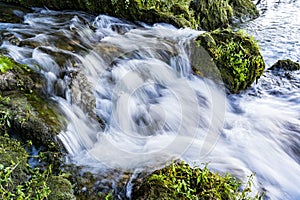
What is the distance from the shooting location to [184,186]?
113 inches

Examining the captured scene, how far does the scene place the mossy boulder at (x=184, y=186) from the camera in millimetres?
2828

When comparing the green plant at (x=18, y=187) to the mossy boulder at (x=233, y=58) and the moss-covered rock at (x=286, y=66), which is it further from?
the moss-covered rock at (x=286, y=66)

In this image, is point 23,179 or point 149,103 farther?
point 149,103

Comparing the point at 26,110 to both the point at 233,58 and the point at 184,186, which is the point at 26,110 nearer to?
the point at 184,186

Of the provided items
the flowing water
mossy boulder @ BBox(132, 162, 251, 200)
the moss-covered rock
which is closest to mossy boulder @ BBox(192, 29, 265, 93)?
the flowing water

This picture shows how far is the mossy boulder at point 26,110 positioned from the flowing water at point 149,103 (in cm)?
18

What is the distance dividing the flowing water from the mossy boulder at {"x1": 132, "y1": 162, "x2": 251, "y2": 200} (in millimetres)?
466

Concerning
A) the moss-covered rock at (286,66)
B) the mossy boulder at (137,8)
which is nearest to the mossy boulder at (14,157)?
the mossy boulder at (137,8)

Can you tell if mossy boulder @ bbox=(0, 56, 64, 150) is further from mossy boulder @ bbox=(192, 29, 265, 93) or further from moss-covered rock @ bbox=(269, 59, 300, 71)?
moss-covered rock @ bbox=(269, 59, 300, 71)

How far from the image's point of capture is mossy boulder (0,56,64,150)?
3.38 meters

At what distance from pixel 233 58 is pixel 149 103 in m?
2.01

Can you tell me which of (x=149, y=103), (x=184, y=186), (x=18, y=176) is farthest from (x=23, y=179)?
(x=149, y=103)

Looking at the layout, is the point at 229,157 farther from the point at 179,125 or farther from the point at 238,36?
the point at 238,36

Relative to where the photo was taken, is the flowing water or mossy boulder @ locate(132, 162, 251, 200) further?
the flowing water
